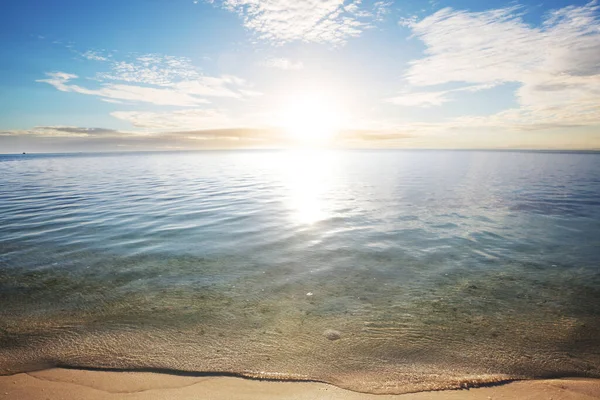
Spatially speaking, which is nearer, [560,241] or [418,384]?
[418,384]

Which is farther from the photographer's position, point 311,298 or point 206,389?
point 311,298

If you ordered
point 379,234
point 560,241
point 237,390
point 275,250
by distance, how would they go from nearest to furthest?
1. point 237,390
2. point 275,250
3. point 560,241
4. point 379,234

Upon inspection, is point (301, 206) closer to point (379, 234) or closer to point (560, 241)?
point (379, 234)

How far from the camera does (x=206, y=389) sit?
5117 mm

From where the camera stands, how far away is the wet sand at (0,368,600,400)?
195 inches

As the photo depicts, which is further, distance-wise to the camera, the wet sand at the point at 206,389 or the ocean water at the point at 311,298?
the ocean water at the point at 311,298

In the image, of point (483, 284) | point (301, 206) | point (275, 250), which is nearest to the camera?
point (483, 284)

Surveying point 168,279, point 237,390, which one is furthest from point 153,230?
point 237,390

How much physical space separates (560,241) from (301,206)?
1616 cm

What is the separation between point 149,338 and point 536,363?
320 inches

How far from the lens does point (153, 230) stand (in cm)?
1634

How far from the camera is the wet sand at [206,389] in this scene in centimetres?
496

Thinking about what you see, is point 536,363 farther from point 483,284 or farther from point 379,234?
point 379,234

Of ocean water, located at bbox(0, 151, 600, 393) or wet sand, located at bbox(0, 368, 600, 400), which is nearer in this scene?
wet sand, located at bbox(0, 368, 600, 400)
